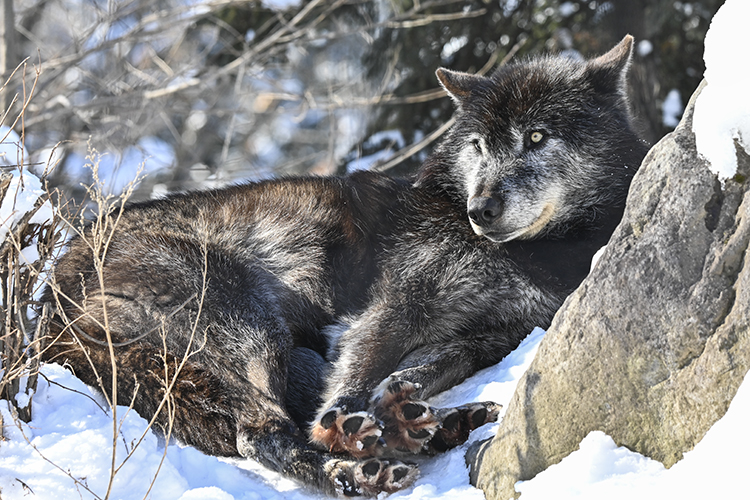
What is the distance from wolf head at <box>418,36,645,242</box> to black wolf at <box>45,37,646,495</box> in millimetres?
11

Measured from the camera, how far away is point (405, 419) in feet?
10.2

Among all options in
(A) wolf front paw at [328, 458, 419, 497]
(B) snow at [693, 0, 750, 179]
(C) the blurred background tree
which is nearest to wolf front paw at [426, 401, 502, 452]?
(A) wolf front paw at [328, 458, 419, 497]

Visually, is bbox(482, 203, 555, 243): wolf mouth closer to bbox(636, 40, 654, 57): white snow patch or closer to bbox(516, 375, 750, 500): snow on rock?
bbox(516, 375, 750, 500): snow on rock

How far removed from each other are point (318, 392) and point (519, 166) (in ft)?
5.48

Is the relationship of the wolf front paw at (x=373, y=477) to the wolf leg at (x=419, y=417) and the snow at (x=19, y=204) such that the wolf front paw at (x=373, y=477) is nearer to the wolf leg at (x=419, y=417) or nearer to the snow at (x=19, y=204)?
the wolf leg at (x=419, y=417)

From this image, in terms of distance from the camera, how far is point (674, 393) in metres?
2.28

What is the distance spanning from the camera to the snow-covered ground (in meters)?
2.09

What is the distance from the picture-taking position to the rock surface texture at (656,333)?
7.36ft

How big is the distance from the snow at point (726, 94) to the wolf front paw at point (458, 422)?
4.93 feet

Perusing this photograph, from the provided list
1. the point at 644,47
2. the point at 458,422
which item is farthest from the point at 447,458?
the point at 644,47

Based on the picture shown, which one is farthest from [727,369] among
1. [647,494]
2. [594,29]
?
[594,29]

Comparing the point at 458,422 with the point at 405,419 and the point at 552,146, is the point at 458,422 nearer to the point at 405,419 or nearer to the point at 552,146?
the point at 405,419

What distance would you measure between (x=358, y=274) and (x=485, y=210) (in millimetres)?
954

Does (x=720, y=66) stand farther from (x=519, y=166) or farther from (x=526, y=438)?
(x=519, y=166)
